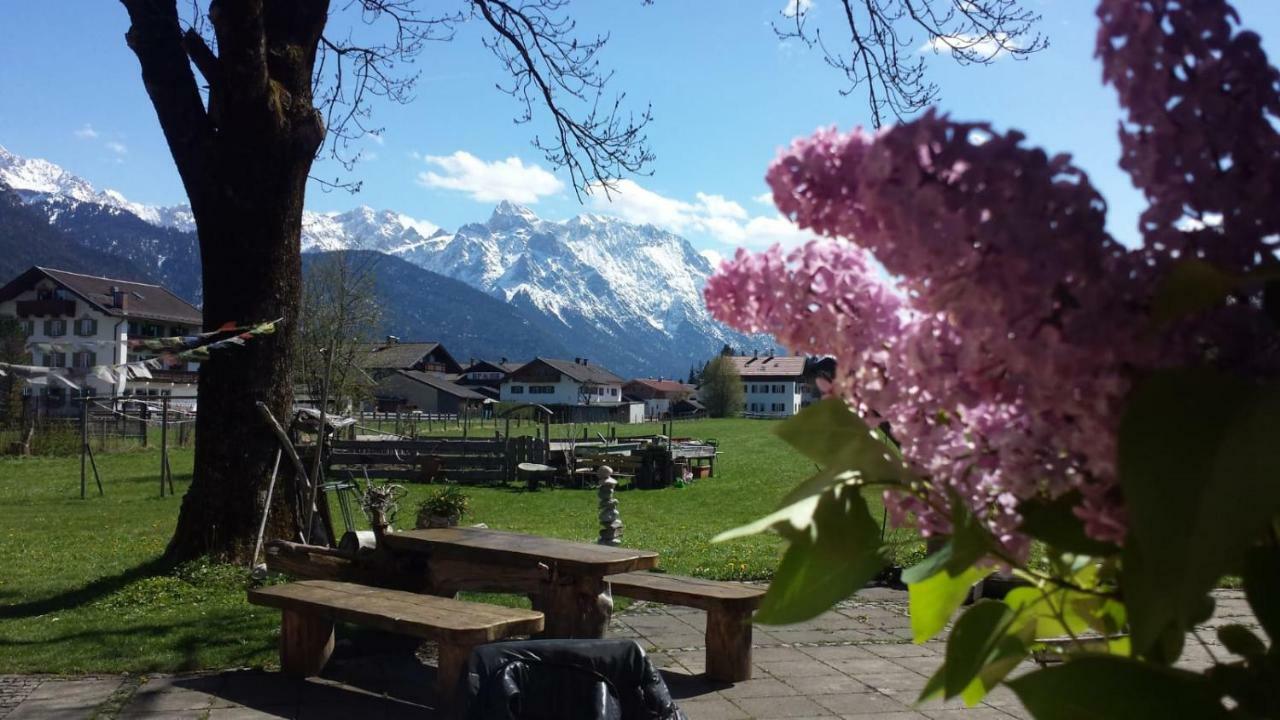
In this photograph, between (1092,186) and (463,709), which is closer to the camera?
(1092,186)

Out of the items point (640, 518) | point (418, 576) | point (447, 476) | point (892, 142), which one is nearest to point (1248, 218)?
point (892, 142)

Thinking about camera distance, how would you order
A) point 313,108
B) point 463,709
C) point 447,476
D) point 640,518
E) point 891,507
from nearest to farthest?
point 891,507
point 463,709
point 313,108
point 640,518
point 447,476

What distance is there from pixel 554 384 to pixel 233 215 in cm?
9829

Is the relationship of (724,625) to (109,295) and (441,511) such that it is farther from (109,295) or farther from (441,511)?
(109,295)

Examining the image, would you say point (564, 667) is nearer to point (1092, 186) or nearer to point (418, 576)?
point (418, 576)

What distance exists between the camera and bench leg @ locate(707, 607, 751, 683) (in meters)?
5.52

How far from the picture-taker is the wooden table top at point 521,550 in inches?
211

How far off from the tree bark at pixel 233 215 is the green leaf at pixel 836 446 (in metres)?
8.19

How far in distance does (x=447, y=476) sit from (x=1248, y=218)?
24407mm

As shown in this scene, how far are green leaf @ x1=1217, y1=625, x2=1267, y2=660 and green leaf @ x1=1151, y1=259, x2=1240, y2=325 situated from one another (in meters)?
0.22

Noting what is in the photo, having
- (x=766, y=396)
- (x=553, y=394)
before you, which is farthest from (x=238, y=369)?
(x=766, y=396)

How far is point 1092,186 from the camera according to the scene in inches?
20.0

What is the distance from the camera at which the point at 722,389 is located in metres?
99.2

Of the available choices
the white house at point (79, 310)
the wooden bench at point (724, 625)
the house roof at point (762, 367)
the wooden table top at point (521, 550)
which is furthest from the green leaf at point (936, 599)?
the house roof at point (762, 367)
